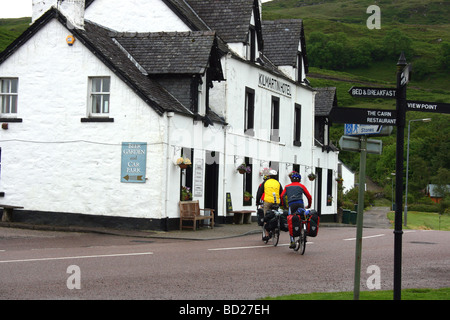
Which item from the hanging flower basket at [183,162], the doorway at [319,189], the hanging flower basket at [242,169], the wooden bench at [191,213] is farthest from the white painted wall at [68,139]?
the doorway at [319,189]

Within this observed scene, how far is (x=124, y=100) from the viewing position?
23391mm

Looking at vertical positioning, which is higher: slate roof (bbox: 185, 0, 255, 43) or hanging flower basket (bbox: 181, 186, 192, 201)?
slate roof (bbox: 185, 0, 255, 43)

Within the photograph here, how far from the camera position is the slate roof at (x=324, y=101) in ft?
139

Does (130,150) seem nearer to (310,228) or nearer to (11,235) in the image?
(11,235)

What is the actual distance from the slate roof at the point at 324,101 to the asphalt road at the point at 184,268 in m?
22.3

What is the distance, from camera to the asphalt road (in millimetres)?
10242

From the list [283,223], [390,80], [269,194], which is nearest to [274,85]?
[269,194]

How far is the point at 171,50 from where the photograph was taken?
84.0 ft

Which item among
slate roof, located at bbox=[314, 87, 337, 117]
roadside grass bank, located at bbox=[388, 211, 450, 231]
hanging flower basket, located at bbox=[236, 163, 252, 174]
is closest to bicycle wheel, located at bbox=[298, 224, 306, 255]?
hanging flower basket, located at bbox=[236, 163, 252, 174]

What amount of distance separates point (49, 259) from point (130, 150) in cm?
945

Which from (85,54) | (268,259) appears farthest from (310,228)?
(85,54)

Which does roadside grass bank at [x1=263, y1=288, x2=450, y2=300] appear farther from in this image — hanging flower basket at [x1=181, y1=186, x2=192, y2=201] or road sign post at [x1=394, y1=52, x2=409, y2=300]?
hanging flower basket at [x1=181, y1=186, x2=192, y2=201]

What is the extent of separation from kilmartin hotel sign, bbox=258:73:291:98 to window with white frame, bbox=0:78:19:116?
10774 millimetres

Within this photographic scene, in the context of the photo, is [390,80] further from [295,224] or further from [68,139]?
[295,224]
